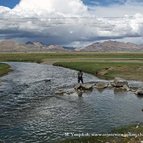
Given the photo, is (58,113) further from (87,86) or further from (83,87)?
(87,86)

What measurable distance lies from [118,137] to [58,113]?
15996mm

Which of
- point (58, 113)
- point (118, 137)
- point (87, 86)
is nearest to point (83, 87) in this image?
point (87, 86)

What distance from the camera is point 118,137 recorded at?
33.4 m

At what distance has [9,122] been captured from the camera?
139 feet

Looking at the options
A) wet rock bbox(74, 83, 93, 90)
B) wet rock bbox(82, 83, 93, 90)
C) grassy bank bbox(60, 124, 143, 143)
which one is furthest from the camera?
wet rock bbox(82, 83, 93, 90)

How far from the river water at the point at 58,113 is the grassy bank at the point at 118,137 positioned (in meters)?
2.03

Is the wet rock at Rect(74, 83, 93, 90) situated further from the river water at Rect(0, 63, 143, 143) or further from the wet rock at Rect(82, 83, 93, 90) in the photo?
the river water at Rect(0, 63, 143, 143)

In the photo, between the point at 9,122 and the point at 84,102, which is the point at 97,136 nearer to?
the point at 9,122

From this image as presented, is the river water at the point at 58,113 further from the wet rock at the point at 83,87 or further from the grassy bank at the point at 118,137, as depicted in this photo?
the grassy bank at the point at 118,137

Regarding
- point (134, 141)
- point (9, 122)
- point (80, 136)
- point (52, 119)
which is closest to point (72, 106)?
point (52, 119)

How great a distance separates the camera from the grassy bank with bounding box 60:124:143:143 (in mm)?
32000

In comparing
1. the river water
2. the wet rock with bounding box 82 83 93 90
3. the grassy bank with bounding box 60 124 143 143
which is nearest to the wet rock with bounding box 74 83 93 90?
the wet rock with bounding box 82 83 93 90

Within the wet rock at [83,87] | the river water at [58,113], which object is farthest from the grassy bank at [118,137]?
the wet rock at [83,87]

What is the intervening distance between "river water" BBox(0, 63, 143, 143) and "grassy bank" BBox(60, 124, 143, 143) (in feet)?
6.65
